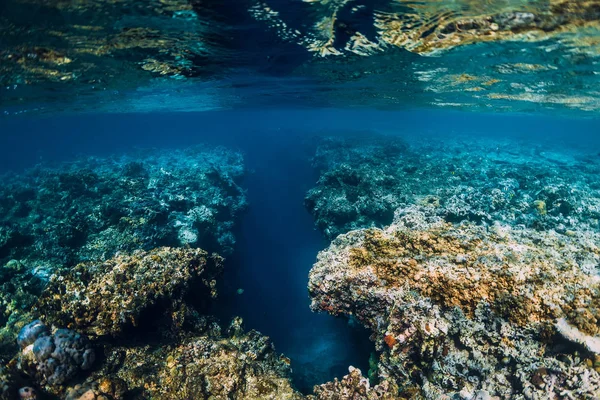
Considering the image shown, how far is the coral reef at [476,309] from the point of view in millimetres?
5699

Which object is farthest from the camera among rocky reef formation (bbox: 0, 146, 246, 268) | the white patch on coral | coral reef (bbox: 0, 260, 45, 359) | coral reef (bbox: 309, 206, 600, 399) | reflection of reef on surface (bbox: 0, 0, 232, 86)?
rocky reef formation (bbox: 0, 146, 246, 268)

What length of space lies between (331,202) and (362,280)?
9.98 meters

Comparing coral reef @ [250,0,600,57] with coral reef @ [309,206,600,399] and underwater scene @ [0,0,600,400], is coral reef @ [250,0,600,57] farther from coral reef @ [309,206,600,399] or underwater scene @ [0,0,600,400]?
coral reef @ [309,206,600,399]

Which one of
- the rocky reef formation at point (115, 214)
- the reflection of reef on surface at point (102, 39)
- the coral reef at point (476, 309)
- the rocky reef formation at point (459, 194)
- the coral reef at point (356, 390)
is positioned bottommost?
the rocky reef formation at point (115, 214)

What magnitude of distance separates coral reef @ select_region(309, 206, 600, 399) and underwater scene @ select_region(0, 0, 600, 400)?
0.04 meters

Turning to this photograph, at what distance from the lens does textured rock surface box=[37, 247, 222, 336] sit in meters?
7.84

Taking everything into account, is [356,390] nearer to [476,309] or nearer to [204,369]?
[476,309]

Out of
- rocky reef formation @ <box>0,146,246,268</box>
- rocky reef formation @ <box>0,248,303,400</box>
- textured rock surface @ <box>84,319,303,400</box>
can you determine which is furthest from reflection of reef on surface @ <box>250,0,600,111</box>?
rocky reef formation @ <box>0,146,246,268</box>

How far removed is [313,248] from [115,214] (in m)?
12.8

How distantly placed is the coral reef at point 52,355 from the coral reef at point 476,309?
5.66 meters

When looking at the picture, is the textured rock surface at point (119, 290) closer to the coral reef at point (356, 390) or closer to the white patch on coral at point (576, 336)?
the coral reef at point (356, 390)

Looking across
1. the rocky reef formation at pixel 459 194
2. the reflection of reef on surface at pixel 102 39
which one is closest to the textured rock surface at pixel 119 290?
the reflection of reef on surface at pixel 102 39

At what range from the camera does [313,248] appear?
73.5 feet

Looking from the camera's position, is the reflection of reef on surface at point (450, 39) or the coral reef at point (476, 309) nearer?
the coral reef at point (476, 309)
